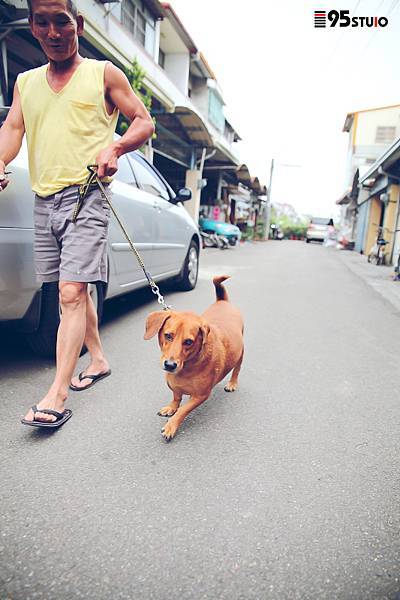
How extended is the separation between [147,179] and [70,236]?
2.70 meters

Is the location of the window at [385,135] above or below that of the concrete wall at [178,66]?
above

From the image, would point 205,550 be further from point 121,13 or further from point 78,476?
point 121,13

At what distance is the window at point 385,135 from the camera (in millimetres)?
35125

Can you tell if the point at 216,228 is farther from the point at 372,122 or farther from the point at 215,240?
the point at 372,122

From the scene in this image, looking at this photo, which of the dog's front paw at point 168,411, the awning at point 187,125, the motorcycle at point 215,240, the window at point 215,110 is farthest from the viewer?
the window at point 215,110

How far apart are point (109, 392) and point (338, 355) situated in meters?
Result: 2.15

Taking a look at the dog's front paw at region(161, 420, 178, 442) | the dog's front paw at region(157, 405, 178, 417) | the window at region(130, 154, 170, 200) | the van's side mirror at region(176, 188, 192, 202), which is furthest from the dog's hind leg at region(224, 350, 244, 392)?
the van's side mirror at region(176, 188, 192, 202)

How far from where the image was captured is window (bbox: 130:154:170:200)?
456 centimetres

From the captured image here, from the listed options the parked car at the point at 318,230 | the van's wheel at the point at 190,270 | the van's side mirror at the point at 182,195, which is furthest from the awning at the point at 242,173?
the van's side mirror at the point at 182,195

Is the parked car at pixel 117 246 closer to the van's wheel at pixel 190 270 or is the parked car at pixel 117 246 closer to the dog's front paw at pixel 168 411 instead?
the van's wheel at pixel 190 270

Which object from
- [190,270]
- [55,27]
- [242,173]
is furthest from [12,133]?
[242,173]

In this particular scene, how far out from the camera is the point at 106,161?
2.19 m

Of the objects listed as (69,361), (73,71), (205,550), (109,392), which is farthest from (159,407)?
(73,71)

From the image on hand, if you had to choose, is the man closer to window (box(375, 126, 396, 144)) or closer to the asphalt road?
the asphalt road
